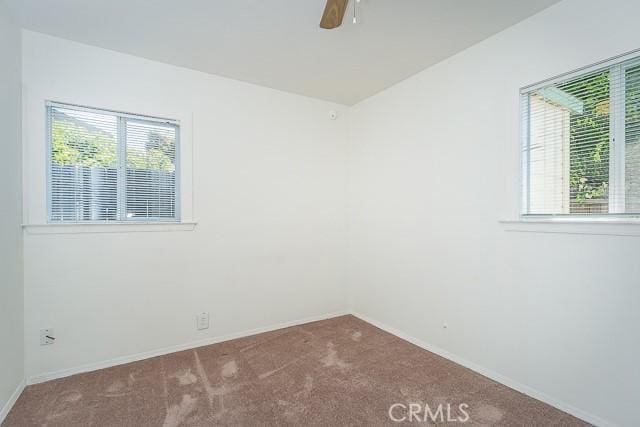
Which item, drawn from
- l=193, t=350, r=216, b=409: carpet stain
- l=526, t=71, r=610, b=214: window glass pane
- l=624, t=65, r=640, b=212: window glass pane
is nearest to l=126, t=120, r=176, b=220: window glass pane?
l=193, t=350, r=216, b=409: carpet stain

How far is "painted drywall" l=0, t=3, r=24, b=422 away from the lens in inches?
73.3

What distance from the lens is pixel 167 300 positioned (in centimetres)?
265

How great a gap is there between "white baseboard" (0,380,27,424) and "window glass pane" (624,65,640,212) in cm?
375

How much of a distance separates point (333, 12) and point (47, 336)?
286 cm

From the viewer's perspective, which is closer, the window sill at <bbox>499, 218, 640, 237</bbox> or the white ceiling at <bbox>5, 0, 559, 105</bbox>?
the window sill at <bbox>499, 218, 640, 237</bbox>

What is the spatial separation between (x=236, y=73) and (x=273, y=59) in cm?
45

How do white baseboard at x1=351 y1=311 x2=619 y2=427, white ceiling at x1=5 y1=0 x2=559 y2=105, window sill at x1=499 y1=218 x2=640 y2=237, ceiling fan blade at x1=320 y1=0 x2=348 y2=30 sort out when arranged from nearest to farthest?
ceiling fan blade at x1=320 y1=0 x2=348 y2=30 < window sill at x1=499 y1=218 x2=640 y2=237 < white baseboard at x1=351 y1=311 x2=619 y2=427 < white ceiling at x1=5 y1=0 x2=559 y2=105

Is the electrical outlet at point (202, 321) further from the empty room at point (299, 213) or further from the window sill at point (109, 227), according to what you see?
the window sill at point (109, 227)

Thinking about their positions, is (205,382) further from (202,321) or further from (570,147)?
(570,147)

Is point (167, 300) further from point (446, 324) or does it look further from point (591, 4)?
point (591, 4)

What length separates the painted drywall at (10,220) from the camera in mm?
1861

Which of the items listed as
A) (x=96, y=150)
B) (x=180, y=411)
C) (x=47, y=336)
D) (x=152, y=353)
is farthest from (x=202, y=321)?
(x=96, y=150)

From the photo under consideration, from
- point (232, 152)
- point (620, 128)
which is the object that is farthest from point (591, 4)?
point (232, 152)

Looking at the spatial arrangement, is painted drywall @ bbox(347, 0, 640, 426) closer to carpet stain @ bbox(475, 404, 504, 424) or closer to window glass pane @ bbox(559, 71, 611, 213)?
window glass pane @ bbox(559, 71, 611, 213)
